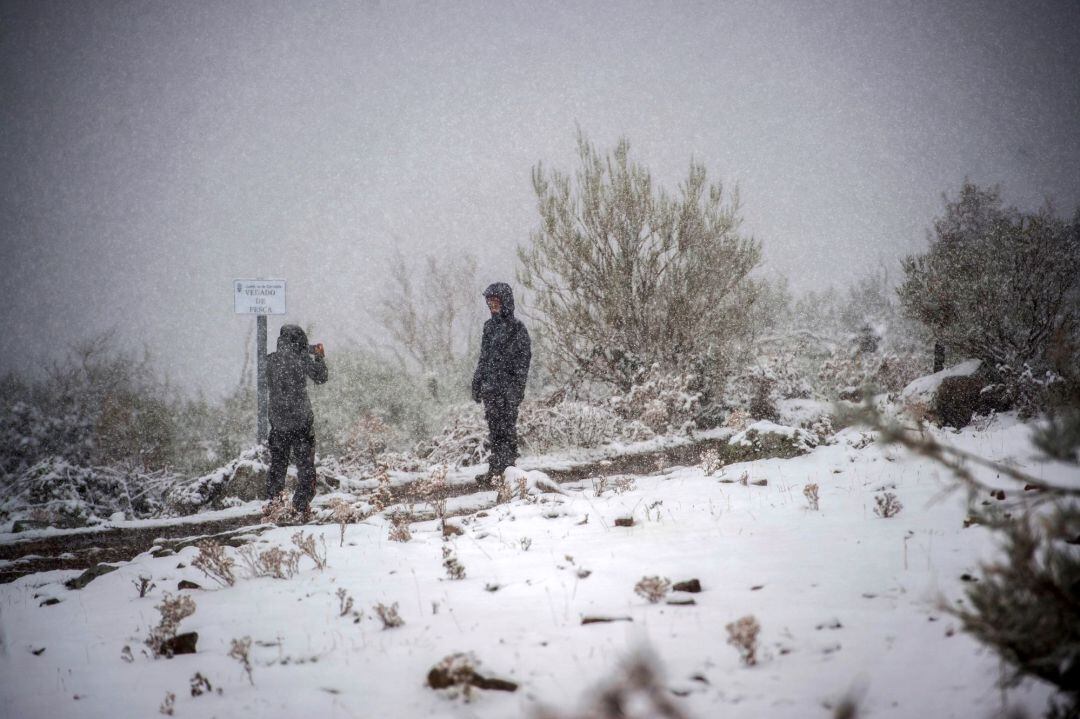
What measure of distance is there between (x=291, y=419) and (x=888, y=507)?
18.0 feet

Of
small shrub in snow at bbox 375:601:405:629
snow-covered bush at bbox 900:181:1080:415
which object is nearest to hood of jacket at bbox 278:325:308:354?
small shrub in snow at bbox 375:601:405:629

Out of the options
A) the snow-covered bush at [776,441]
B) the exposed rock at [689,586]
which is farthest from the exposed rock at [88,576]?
the snow-covered bush at [776,441]

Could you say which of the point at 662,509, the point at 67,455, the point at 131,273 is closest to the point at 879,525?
the point at 662,509

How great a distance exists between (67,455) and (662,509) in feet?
31.1

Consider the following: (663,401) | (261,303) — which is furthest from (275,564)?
(663,401)

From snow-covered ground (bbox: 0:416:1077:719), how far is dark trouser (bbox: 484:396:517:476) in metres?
2.02

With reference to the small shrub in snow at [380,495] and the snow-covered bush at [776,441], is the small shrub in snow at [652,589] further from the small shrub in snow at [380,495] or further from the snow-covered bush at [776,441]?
the snow-covered bush at [776,441]

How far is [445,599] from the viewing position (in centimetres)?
262

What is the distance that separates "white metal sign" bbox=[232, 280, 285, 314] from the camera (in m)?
7.32

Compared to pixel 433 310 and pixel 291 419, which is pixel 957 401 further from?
pixel 433 310

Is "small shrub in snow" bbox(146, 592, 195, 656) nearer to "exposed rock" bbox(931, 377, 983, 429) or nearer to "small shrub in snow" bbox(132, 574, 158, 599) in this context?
"small shrub in snow" bbox(132, 574, 158, 599)

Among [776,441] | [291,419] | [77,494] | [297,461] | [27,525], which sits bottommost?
[27,525]

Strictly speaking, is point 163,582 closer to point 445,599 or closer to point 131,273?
point 445,599

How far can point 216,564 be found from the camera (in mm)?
3270
